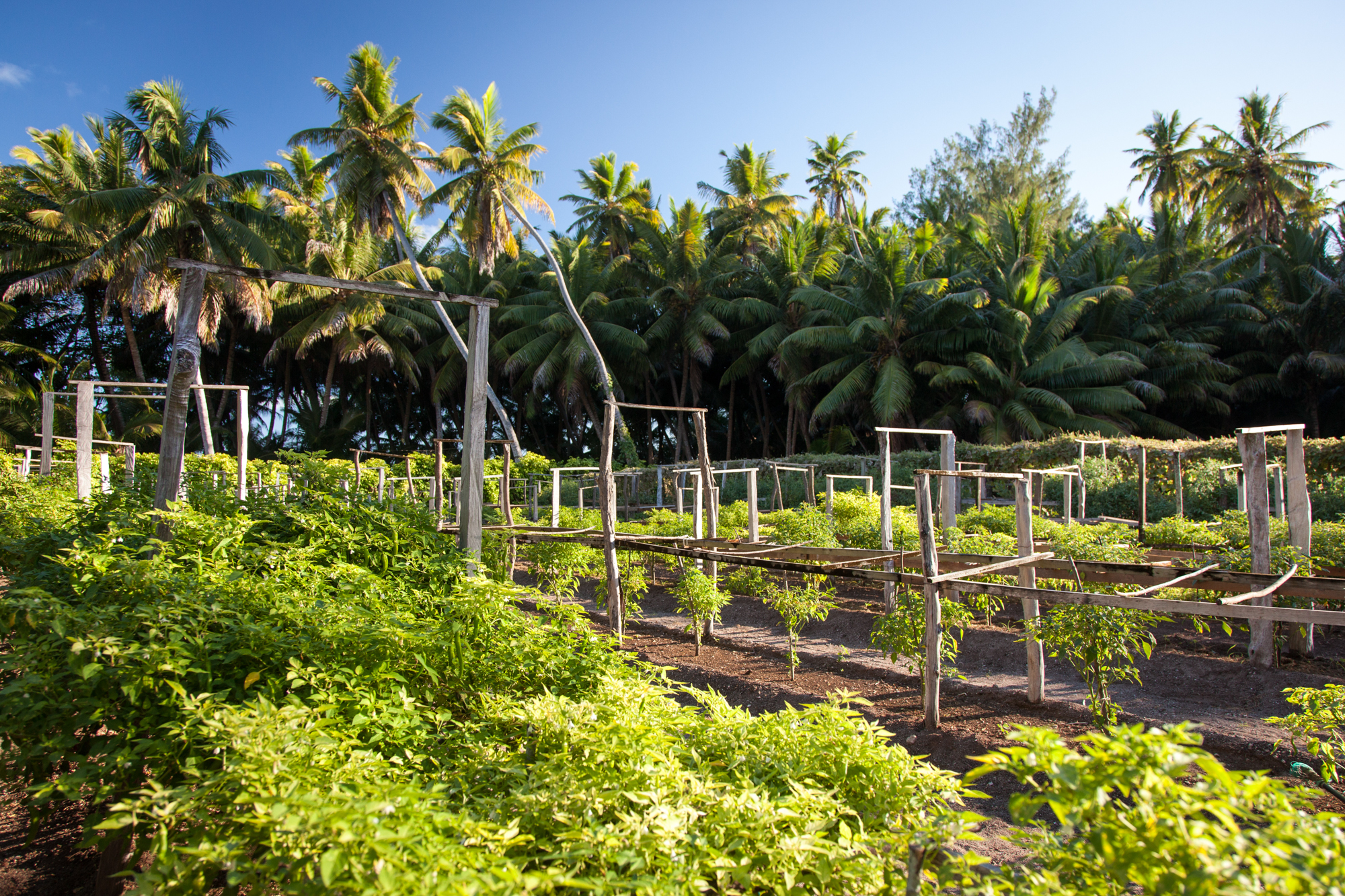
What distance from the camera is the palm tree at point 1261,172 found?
26.6 meters

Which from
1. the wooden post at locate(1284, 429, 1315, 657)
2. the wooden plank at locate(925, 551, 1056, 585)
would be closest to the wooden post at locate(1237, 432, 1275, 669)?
the wooden post at locate(1284, 429, 1315, 657)

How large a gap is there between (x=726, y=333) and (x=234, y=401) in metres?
21.5

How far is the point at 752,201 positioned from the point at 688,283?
4.35 m

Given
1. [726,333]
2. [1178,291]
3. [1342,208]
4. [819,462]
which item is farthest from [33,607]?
[1342,208]

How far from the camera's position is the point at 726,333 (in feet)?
86.1

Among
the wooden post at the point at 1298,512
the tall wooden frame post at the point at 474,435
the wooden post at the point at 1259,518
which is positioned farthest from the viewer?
the wooden post at the point at 1298,512

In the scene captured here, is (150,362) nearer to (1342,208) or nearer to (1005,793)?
(1005,793)

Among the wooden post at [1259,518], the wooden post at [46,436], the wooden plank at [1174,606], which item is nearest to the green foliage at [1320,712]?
the wooden plank at [1174,606]

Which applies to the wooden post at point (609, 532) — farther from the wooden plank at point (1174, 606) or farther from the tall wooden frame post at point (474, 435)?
the wooden plank at point (1174, 606)

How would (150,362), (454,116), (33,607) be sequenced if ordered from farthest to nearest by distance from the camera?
(150,362) < (454,116) < (33,607)

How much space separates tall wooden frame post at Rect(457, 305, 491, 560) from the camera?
5.36 m

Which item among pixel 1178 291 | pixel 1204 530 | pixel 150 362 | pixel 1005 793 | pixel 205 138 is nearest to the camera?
pixel 1005 793

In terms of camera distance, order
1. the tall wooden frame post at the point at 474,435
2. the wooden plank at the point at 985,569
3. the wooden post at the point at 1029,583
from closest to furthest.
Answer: the wooden plank at the point at 985,569, the tall wooden frame post at the point at 474,435, the wooden post at the point at 1029,583

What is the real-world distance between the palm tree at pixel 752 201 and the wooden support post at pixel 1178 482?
1664cm
